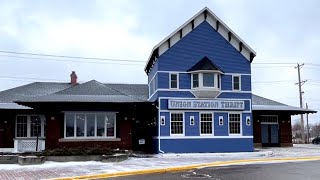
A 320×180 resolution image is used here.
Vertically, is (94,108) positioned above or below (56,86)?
below

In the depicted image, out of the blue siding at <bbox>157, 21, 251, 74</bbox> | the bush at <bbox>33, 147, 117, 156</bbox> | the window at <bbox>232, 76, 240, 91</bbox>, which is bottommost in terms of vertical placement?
the bush at <bbox>33, 147, 117, 156</bbox>

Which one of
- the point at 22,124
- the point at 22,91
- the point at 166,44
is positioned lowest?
the point at 22,124

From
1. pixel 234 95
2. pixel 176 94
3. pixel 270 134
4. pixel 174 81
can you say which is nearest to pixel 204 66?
pixel 174 81

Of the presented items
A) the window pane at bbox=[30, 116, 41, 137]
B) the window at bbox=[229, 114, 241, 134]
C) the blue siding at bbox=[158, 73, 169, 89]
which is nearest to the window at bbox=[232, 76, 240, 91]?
the window at bbox=[229, 114, 241, 134]

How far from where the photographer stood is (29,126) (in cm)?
3378

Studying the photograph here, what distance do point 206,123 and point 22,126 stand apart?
14665mm

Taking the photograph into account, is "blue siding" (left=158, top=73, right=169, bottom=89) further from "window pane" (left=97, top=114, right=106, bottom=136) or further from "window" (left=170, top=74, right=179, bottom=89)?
"window pane" (left=97, top=114, right=106, bottom=136)

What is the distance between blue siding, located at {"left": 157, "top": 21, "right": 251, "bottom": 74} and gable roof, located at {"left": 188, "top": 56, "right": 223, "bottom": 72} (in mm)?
289

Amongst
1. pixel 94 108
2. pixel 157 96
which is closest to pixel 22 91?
pixel 94 108

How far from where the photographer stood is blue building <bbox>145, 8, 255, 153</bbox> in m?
29.9

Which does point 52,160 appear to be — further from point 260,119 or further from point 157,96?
point 260,119

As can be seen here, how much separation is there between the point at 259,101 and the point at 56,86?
Answer: 1970 centimetres

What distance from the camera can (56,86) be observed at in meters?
39.3

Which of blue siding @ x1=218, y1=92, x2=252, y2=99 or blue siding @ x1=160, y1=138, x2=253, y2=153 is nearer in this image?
blue siding @ x1=160, y1=138, x2=253, y2=153
